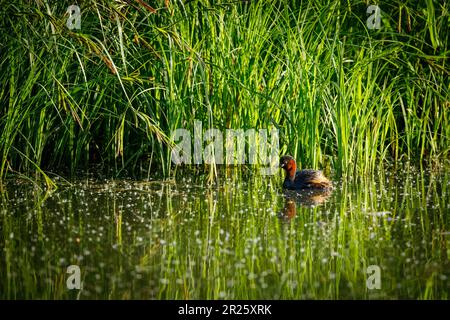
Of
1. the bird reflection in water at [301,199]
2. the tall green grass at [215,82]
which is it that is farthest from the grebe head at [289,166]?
the tall green grass at [215,82]

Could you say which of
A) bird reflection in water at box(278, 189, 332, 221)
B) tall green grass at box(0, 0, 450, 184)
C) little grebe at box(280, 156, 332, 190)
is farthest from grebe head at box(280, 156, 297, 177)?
tall green grass at box(0, 0, 450, 184)

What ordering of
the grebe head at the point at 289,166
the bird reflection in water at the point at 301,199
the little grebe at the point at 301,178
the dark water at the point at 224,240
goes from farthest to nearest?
the grebe head at the point at 289,166
the little grebe at the point at 301,178
the bird reflection in water at the point at 301,199
the dark water at the point at 224,240

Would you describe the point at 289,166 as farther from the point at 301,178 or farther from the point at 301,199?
the point at 301,199

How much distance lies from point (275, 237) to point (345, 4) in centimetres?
337

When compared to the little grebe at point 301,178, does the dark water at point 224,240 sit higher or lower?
lower

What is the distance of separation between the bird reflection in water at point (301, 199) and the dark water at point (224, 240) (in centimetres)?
1

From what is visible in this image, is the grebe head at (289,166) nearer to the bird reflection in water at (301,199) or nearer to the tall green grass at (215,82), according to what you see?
the bird reflection in water at (301,199)

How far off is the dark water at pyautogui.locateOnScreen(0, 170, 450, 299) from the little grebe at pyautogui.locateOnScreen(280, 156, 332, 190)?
11 cm

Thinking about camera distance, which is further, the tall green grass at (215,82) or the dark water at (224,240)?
the tall green grass at (215,82)

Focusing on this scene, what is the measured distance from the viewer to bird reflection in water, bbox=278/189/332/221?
5.86 m

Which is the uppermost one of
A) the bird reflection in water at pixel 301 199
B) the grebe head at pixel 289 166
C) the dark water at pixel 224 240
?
the grebe head at pixel 289 166

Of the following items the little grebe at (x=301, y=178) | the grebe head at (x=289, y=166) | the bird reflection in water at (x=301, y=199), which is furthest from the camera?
the grebe head at (x=289, y=166)

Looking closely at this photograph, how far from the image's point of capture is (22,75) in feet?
22.6

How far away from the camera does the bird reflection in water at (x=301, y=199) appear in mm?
5855
